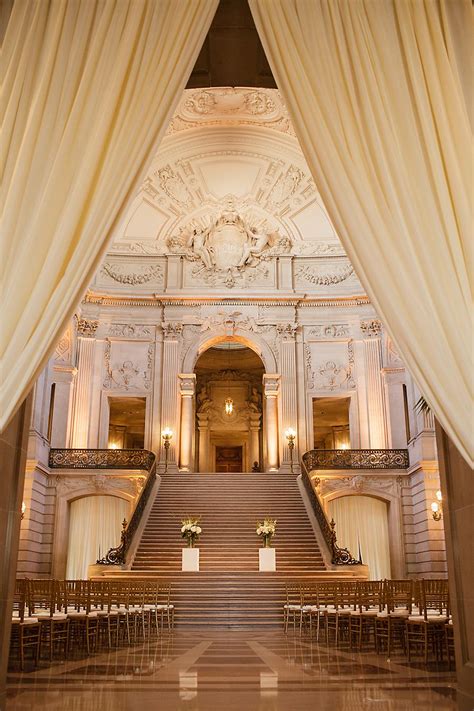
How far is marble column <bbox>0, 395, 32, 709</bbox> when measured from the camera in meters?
4.28

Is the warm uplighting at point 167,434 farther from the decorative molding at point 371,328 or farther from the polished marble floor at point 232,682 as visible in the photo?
the polished marble floor at point 232,682

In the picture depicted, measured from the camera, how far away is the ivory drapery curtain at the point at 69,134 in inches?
158

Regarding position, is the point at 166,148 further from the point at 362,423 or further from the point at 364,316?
the point at 362,423

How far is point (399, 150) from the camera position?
4.55m

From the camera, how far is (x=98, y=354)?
74.3 ft

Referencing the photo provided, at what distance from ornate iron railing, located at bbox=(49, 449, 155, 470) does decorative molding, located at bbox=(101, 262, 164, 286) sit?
6.50 meters

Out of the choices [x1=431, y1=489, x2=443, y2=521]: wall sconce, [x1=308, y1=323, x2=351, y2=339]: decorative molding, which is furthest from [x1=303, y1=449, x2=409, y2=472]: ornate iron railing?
[x1=308, y1=323, x2=351, y2=339]: decorative molding

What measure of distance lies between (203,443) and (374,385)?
8.52 meters

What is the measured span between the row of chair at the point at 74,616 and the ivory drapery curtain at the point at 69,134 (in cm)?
370

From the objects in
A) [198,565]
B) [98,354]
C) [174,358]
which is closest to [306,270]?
[174,358]

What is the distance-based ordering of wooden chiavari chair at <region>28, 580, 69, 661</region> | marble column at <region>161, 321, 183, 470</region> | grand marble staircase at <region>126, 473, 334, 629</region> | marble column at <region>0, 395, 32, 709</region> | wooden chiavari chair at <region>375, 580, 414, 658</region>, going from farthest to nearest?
marble column at <region>161, 321, 183, 470</region> → grand marble staircase at <region>126, 473, 334, 629</region> → wooden chiavari chair at <region>375, 580, 414, 658</region> → wooden chiavari chair at <region>28, 580, 69, 661</region> → marble column at <region>0, 395, 32, 709</region>

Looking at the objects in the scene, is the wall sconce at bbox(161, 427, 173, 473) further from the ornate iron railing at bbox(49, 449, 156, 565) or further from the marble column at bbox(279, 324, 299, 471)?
the marble column at bbox(279, 324, 299, 471)

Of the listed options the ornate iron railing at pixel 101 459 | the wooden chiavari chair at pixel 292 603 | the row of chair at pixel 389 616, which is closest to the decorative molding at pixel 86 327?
the ornate iron railing at pixel 101 459

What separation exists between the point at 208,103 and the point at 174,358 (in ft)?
26.9
